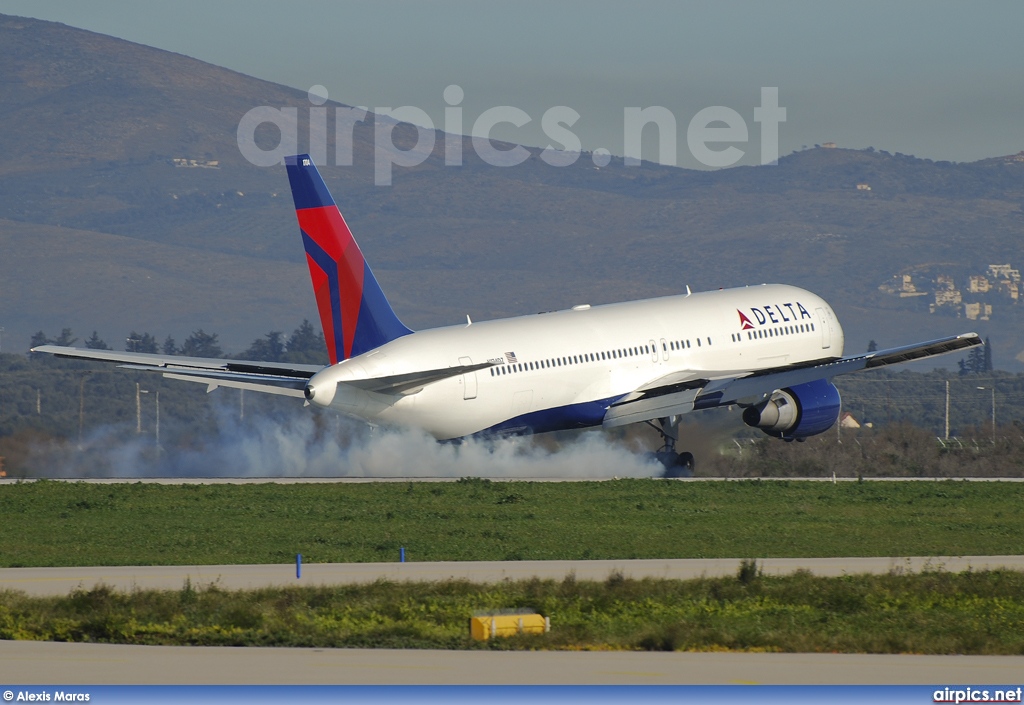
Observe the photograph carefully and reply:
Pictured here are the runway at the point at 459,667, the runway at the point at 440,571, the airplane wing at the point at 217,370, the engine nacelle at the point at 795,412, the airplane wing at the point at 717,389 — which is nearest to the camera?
the runway at the point at 459,667

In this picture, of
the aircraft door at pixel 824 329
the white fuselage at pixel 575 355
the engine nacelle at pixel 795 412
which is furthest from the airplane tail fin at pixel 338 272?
the aircraft door at pixel 824 329

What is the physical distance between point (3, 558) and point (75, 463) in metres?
29.1

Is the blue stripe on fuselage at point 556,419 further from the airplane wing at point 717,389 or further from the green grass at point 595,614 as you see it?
the green grass at point 595,614

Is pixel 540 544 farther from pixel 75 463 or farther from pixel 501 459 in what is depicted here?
pixel 75 463

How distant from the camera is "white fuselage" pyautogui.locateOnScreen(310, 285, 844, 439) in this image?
48500 mm

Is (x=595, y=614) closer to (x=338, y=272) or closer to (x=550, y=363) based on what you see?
(x=338, y=272)

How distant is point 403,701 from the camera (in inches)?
682

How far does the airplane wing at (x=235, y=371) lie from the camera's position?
48.2 metres

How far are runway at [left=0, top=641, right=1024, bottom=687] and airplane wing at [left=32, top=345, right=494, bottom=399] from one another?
1023 inches

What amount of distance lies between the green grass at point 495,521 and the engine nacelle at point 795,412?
2.86 metres

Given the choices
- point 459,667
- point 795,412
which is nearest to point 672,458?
point 795,412

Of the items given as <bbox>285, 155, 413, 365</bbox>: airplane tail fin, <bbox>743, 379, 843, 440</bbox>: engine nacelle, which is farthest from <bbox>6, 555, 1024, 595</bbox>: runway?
<bbox>743, 379, 843, 440</bbox>: engine nacelle

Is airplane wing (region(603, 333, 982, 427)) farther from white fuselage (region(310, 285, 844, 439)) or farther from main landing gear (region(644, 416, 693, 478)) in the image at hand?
main landing gear (region(644, 416, 693, 478))

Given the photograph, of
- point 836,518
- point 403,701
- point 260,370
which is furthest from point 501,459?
point 403,701
